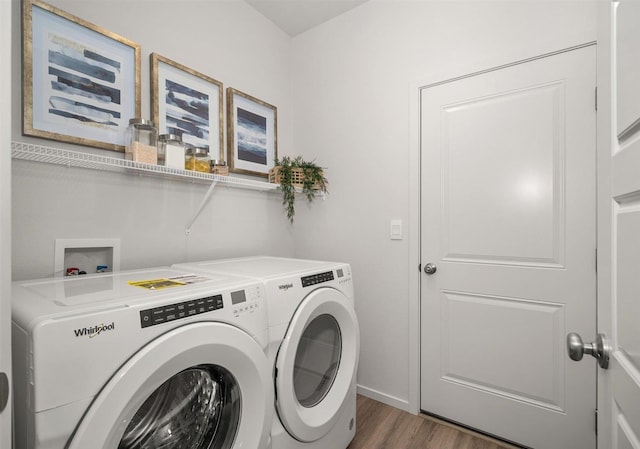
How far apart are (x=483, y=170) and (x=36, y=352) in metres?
1.92

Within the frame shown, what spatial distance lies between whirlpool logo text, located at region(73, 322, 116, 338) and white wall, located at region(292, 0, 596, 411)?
1614 millimetres

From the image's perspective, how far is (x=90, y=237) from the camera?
1.39 metres

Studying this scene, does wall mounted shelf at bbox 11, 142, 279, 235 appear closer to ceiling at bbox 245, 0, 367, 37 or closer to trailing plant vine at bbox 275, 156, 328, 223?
trailing plant vine at bbox 275, 156, 328, 223

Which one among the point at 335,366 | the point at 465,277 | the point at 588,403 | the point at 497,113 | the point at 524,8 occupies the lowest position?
the point at 588,403

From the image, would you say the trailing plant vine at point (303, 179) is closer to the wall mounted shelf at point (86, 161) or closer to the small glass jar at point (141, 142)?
the wall mounted shelf at point (86, 161)

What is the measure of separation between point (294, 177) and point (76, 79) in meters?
1.21

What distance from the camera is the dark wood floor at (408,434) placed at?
1.67m

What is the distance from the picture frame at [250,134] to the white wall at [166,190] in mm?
88

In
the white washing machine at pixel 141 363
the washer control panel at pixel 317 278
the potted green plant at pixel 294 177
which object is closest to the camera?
the white washing machine at pixel 141 363

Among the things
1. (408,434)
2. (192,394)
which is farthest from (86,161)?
(408,434)

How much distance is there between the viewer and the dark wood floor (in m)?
1.67

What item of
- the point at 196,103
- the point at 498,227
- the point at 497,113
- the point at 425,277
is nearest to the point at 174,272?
the point at 196,103

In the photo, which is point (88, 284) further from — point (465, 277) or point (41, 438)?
point (465, 277)

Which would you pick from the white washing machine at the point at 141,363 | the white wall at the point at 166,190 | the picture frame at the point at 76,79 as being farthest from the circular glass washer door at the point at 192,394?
the picture frame at the point at 76,79
